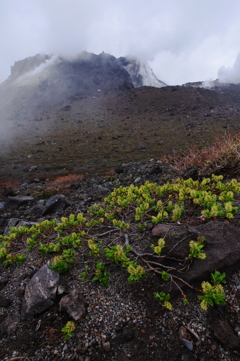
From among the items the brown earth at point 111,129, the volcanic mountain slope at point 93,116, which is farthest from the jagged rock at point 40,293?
the volcanic mountain slope at point 93,116

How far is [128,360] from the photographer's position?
Result: 6.19 feet

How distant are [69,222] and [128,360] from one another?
6.70 ft

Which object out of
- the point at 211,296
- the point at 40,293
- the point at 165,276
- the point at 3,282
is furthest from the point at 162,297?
the point at 3,282

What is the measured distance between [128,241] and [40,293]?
136cm

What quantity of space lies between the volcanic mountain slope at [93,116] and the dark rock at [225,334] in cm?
896

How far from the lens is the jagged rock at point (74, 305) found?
7.50 feet

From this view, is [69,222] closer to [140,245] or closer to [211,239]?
[140,245]

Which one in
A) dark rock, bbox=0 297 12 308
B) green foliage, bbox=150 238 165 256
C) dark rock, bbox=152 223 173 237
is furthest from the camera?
dark rock, bbox=152 223 173 237

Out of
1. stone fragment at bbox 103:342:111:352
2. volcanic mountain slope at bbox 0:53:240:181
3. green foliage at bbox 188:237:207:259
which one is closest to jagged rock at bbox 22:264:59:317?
stone fragment at bbox 103:342:111:352

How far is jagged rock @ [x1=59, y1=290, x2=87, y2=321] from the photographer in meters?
2.29

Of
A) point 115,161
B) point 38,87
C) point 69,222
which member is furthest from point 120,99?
point 69,222

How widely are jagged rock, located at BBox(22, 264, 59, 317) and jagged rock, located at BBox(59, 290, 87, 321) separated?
0.61ft

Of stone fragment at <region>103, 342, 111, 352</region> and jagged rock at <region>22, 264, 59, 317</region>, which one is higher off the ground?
jagged rock at <region>22, 264, 59, 317</region>

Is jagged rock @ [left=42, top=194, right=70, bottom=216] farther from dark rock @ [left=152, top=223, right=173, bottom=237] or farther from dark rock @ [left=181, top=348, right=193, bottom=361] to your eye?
dark rock @ [left=181, top=348, right=193, bottom=361]
